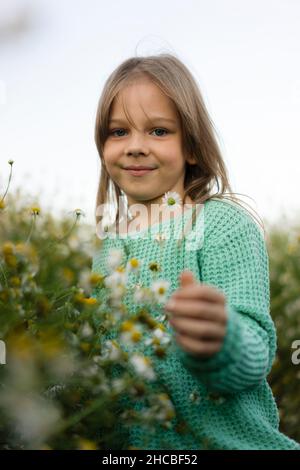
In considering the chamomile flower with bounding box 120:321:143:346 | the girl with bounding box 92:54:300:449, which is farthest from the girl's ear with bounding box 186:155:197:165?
the chamomile flower with bounding box 120:321:143:346

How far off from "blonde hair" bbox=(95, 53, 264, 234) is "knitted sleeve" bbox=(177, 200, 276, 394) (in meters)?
0.22

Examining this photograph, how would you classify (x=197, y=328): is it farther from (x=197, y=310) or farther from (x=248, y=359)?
(x=248, y=359)

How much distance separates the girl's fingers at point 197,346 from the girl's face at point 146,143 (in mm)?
848

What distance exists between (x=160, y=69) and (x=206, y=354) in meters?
1.17

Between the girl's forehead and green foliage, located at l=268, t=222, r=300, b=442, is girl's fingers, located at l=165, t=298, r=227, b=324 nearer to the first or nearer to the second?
the girl's forehead

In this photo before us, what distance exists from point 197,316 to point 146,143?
2.93 ft

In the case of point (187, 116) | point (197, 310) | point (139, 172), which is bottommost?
point (197, 310)

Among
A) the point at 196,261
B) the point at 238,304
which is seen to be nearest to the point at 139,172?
the point at 196,261

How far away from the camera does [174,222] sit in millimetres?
1927

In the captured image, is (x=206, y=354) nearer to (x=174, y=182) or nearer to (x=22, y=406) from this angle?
(x=22, y=406)

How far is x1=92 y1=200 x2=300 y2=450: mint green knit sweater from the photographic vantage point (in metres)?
1.51

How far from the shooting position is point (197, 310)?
1.14m

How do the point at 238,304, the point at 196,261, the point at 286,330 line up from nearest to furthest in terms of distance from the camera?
the point at 238,304 < the point at 196,261 < the point at 286,330

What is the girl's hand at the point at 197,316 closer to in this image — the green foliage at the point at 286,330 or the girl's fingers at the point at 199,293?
the girl's fingers at the point at 199,293
